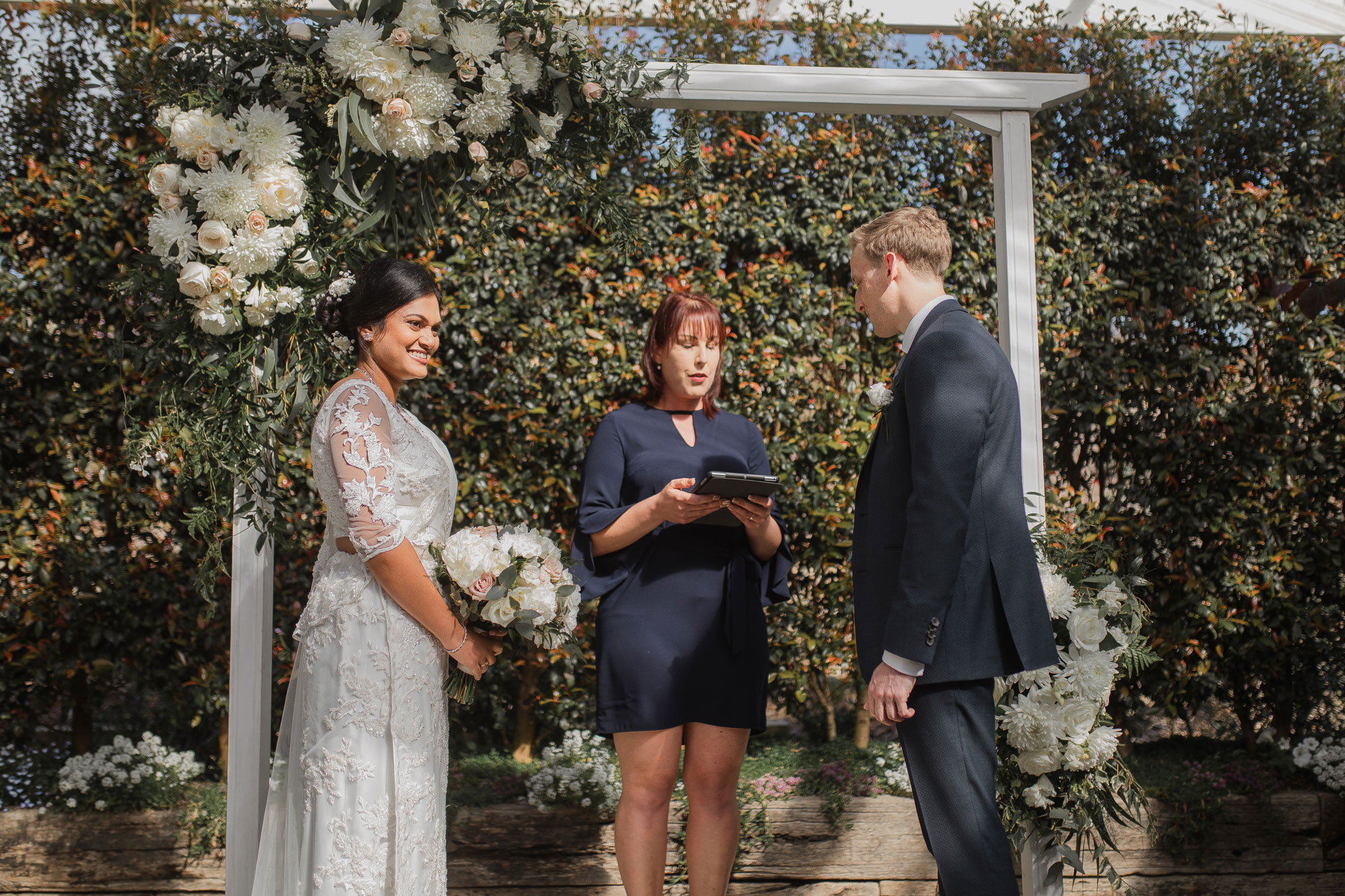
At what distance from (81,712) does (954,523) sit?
3.81 m

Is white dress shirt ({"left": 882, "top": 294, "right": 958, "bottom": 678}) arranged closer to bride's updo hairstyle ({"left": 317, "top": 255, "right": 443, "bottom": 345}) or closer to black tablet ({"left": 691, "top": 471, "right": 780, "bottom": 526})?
black tablet ({"left": 691, "top": 471, "right": 780, "bottom": 526})

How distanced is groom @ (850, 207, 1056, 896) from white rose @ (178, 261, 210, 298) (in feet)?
5.49

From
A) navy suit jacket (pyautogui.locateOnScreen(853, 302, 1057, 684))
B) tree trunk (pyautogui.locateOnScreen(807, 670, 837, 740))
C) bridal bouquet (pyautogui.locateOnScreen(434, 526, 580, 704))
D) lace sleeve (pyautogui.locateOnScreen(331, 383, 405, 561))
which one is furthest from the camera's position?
tree trunk (pyautogui.locateOnScreen(807, 670, 837, 740))

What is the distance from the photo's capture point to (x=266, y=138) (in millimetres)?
2461

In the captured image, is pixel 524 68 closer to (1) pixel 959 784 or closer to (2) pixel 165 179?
(2) pixel 165 179

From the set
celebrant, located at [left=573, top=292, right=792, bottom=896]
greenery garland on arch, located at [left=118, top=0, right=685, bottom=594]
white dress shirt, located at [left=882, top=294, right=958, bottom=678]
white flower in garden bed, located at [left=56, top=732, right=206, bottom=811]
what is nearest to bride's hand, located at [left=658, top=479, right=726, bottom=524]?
celebrant, located at [left=573, top=292, right=792, bottom=896]

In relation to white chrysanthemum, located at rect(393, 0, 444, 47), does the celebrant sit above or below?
below

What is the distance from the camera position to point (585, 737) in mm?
3973

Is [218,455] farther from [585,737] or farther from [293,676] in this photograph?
[585,737]

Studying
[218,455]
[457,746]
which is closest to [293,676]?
[218,455]

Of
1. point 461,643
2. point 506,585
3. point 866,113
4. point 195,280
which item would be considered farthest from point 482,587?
point 866,113

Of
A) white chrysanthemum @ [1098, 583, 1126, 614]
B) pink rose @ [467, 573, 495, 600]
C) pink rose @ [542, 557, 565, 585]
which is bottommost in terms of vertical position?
white chrysanthemum @ [1098, 583, 1126, 614]

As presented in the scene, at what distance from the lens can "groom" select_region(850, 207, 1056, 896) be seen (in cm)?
201

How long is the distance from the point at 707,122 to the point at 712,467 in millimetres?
2031
